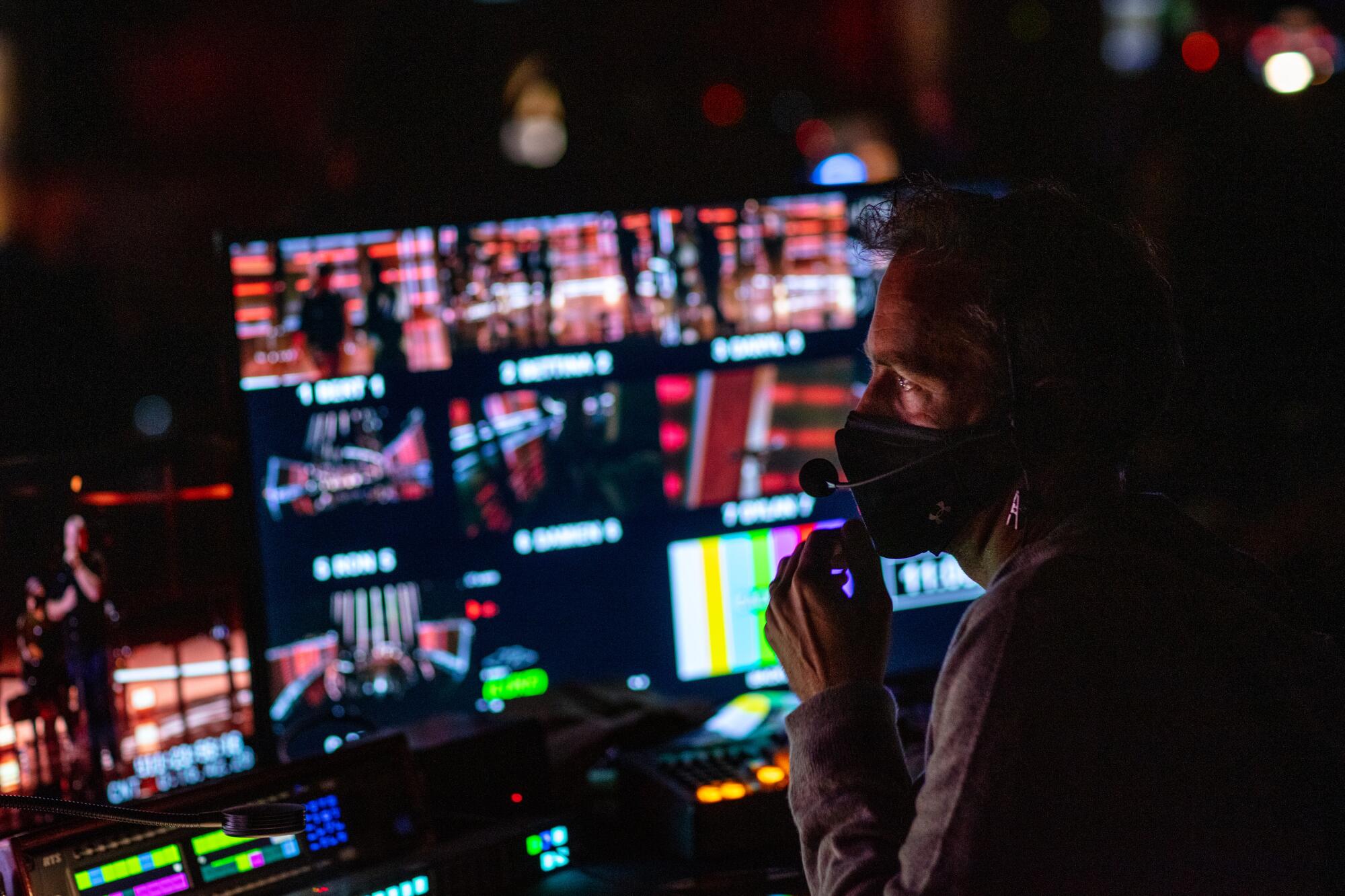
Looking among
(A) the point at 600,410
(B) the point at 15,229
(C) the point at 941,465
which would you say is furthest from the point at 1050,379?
(B) the point at 15,229

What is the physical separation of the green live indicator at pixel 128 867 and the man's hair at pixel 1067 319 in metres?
0.92

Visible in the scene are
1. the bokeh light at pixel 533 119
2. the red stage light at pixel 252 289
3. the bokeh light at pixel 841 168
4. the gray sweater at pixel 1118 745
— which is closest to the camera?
the gray sweater at pixel 1118 745

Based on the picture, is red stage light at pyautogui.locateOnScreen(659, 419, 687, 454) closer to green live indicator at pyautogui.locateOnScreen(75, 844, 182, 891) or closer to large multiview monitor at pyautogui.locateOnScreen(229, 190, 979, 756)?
large multiview monitor at pyautogui.locateOnScreen(229, 190, 979, 756)

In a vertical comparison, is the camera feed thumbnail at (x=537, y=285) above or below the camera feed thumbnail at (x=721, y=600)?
above

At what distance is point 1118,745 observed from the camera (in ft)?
2.75

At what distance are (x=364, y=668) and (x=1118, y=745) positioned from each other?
1070 millimetres

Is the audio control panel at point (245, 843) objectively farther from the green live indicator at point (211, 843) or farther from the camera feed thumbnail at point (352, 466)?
the camera feed thumbnail at point (352, 466)

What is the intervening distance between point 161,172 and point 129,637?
6374 mm

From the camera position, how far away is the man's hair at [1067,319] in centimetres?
97

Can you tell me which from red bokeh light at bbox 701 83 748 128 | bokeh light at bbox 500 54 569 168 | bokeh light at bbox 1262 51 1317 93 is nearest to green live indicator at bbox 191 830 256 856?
bokeh light at bbox 500 54 569 168

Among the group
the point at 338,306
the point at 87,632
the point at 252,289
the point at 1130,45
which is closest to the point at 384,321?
the point at 338,306

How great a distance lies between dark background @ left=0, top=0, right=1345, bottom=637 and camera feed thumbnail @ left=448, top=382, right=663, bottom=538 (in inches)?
10.5

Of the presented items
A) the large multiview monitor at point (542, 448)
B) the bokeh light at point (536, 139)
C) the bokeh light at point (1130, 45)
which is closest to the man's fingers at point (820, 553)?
the large multiview monitor at point (542, 448)

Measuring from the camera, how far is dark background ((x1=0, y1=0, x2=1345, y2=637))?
1559 mm
